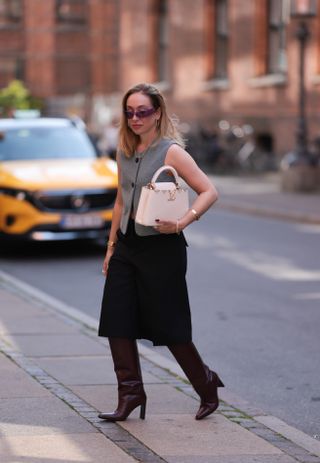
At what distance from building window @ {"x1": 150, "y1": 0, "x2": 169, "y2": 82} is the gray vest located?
36053 mm

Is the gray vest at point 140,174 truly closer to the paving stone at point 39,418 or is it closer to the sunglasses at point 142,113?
the sunglasses at point 142,113

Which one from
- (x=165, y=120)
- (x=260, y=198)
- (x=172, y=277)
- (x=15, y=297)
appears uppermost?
(x=165, y=120)

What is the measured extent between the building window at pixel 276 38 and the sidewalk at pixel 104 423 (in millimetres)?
25205

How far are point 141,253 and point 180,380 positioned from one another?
59.8 inches

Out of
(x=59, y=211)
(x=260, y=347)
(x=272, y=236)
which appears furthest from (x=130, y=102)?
(x=272, y=236)

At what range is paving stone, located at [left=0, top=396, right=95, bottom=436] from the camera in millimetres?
6531

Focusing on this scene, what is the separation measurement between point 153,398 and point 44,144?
9.90 meters

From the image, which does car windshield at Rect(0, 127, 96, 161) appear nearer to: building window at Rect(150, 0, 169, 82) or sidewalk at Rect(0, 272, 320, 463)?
sidewalk at Rect(0, 272, 320, 463)

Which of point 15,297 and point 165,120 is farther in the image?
point 15,297

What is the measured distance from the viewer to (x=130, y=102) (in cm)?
678

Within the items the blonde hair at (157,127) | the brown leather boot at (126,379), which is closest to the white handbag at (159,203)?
the blonde hair at (157,127)

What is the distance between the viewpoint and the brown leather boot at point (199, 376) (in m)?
6.87

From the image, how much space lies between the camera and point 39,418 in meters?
6.78

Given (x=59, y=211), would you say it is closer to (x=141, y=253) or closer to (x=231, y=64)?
(x=141, y=253)
